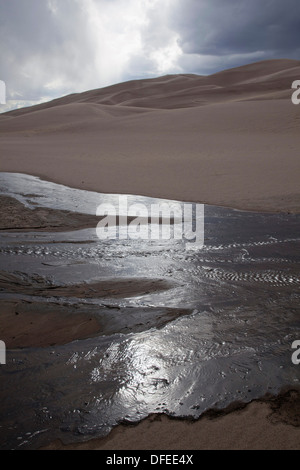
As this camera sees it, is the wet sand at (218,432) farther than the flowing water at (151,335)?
No

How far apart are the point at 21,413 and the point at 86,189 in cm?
730

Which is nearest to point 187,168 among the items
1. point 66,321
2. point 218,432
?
point 66,321

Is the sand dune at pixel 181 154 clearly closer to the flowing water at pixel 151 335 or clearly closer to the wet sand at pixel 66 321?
the flowing water at pixel 151 335

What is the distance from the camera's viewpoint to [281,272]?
14.1 ft

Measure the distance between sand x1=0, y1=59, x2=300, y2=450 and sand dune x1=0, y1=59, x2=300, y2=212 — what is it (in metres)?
0.03

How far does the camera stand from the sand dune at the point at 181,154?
8.88 metres

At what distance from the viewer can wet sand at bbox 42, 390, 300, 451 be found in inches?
82.7

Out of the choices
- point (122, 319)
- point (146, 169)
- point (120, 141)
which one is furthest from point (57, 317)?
point (120, 141)

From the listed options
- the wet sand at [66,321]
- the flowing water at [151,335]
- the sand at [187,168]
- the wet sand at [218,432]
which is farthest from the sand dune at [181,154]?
the wet sand at [218,432]

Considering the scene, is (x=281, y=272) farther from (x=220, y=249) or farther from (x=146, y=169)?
(x=146, y=169)

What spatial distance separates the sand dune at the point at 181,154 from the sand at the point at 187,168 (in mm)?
31

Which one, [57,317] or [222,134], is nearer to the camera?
Answer: [57,317]

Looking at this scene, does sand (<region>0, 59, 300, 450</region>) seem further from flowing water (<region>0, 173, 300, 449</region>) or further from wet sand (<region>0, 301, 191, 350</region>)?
flowing water (<region>0, 173, 300, 449</region>)

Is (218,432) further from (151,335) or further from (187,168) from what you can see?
(187,168)
